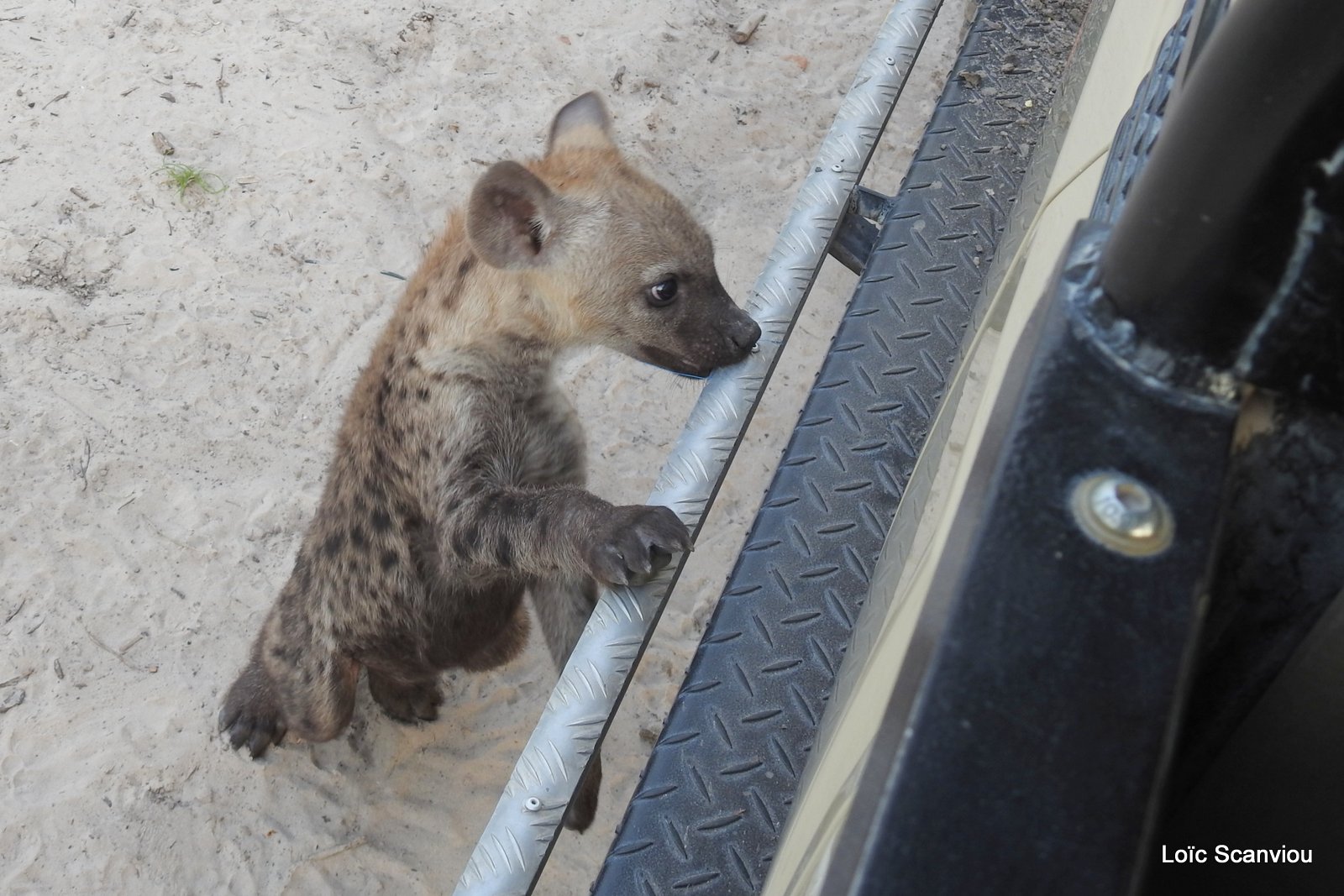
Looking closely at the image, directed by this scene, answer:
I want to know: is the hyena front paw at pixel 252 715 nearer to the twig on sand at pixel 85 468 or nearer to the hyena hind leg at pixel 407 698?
the hyena hind leg at pixel 407 698

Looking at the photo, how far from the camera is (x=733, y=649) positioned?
6.40 ft

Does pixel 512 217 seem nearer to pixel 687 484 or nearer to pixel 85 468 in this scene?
pixel 687 484

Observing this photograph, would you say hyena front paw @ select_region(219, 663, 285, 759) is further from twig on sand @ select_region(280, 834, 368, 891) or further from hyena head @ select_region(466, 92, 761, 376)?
hyena head @ select_region(466, 92, 761, 376)

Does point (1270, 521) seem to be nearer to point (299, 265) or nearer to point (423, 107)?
point (299, 265)

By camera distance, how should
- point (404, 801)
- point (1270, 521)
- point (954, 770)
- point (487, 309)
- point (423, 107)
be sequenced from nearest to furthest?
1. point (954, 770)
2. point (1270, 521)
3. point (487, 309)
4. point (404, 801)
5. point (423, 107)

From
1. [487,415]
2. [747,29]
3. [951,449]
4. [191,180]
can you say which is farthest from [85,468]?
[747,29]

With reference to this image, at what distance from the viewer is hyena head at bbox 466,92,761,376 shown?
234 cm

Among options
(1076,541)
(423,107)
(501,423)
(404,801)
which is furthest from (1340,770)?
(423,107)

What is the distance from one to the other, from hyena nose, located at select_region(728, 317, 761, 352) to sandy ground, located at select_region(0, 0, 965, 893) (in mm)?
1156

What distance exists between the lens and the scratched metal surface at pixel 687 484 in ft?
5.50

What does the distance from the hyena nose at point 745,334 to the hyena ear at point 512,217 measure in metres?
0.46

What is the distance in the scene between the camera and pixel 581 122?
2.81m

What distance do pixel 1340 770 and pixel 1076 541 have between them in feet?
1.07

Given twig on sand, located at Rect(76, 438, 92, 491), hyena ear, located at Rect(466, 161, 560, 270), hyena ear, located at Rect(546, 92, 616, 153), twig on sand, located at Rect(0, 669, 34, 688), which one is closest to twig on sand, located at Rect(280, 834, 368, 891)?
twig on sand, located at Rect(0, 669, 34, 688)
